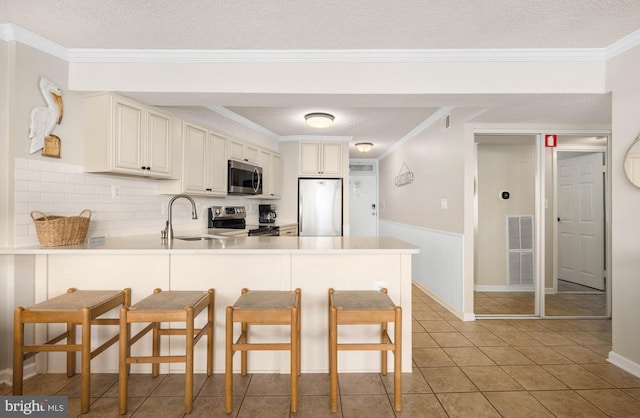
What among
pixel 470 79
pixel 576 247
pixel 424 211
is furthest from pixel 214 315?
pixel 576 247

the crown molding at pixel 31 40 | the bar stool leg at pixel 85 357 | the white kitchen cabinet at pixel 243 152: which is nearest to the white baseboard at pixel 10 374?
the bar stool leg at pixel 85 357

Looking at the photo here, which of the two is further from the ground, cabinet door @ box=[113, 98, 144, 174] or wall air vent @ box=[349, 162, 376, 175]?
wall air vent @ box=[349, 162, 376, 175]

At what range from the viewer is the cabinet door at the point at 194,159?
3.18 metres

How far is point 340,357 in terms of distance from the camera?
223 cm

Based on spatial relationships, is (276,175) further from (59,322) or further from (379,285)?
(59,322)

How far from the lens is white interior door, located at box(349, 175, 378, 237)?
7215 millimetres

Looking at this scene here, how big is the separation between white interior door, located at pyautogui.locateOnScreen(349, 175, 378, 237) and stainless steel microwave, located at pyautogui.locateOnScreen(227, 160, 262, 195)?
321cm

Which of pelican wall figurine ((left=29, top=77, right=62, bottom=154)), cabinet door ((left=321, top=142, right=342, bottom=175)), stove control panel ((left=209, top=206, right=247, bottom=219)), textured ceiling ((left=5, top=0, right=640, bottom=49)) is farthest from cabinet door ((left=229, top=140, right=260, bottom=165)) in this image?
pelican wall figurine ((left=29, top=77, right=62, bottom=154))

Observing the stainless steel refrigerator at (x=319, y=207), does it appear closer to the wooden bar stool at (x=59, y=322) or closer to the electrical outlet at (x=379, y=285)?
the electrical outlet at (x=379, y=285)

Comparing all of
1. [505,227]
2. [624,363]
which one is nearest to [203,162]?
[505,227]

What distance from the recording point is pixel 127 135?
2545 mm

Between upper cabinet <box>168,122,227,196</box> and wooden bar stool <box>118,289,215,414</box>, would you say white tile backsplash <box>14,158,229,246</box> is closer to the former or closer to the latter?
upper cabinet <box>168,122,227,196</box>

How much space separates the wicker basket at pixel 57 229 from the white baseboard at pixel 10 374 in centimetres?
86

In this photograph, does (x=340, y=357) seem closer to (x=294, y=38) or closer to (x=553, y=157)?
(x=294, y=38)
